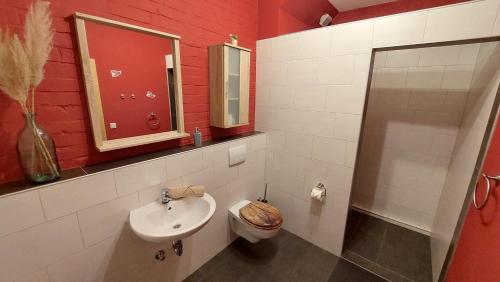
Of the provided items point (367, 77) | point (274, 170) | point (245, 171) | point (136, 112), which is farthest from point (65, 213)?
point (367, 77)

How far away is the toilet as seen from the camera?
168 cm

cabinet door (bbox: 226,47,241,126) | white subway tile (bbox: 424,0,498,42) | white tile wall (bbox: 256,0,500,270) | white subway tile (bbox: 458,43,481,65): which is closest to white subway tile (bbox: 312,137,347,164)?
white tile wall (bbox: 256,0,500,270)

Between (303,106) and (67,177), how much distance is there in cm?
170

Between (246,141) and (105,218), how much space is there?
119cm

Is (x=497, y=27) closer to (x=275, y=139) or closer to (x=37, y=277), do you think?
(x=275, y=139)

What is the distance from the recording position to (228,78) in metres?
1.70

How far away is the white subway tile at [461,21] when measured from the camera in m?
1.09

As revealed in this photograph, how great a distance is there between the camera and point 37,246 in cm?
94

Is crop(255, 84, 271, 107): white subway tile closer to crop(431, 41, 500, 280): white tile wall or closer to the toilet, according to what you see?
the toilet

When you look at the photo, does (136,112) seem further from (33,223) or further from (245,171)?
(245,171)

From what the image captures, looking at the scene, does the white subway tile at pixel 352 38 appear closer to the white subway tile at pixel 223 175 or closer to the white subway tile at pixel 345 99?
the white subway tile at pixel 345 99

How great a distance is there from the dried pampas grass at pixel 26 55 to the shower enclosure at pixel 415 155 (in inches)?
75.9

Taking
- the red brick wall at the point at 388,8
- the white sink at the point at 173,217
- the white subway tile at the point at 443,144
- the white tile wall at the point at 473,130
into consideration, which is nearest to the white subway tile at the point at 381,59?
the red brick wall at the point at 388,8

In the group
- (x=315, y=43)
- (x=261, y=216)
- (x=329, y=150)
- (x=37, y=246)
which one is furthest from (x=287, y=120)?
(x=37, y=246)
